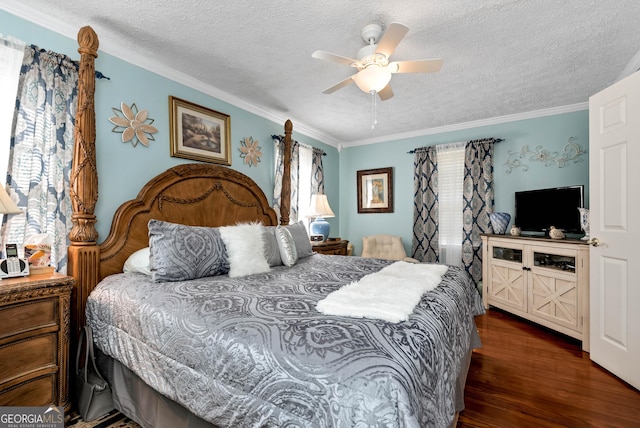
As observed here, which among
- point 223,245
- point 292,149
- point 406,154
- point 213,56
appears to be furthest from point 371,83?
point 406,154

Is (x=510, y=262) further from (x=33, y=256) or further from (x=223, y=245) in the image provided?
(x=33, y=256)

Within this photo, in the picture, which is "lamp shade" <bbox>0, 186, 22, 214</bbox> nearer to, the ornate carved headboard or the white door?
the ornate carved headboard

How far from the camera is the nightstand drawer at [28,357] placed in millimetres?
1439

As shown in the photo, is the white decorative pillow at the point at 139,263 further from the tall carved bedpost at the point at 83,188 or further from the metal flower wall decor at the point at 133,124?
the metal flower wall decor at the point at 133,124

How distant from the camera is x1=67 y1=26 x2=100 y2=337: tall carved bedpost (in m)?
1.93

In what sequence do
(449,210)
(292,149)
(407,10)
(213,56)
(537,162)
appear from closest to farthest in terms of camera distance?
(407,10), (213,56), (537,162), (292,149), (449,210)

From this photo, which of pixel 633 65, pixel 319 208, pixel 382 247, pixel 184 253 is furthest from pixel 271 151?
pixel 633 65

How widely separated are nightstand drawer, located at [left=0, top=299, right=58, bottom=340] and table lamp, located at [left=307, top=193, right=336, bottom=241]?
2.71 meters

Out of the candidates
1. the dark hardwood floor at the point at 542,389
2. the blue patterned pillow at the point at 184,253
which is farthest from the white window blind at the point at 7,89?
the dark hardwood floor at the point at 542,389

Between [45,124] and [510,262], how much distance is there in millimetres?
4473

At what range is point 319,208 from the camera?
402 cm

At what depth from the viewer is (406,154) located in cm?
462

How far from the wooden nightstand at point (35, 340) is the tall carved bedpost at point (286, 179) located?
228cm

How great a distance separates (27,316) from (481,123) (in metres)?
4.84
